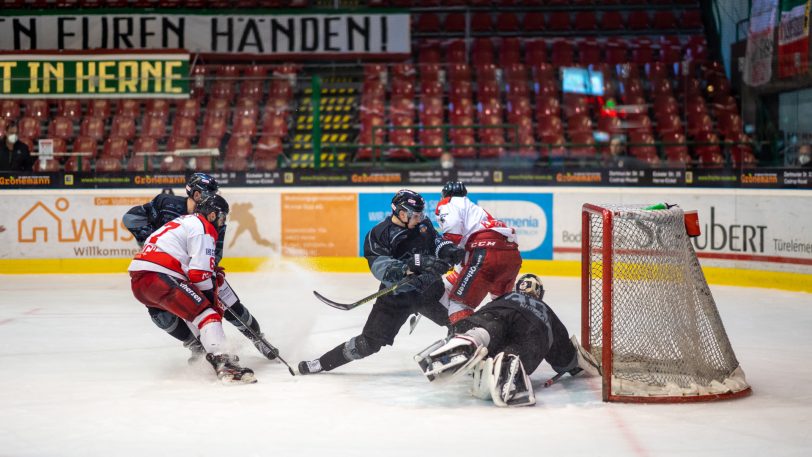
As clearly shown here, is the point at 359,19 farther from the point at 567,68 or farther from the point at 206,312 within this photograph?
the point at 206,312

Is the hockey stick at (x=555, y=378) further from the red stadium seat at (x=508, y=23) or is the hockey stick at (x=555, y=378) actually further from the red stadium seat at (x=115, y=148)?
the red stadium seat at (x=508, y=23)

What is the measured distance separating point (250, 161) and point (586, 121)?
4.38 metres

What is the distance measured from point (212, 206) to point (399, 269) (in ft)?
4.15

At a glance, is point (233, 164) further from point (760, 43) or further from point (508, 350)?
point (508, 350)

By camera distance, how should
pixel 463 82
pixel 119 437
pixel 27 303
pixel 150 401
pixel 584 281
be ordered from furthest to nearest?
1. pixel 463 82
2. pixel 27 303
3. pixel 584 281
4. pixel 150 401
5. pixel 119 437

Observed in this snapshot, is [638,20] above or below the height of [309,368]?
above

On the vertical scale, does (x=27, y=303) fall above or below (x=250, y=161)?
below

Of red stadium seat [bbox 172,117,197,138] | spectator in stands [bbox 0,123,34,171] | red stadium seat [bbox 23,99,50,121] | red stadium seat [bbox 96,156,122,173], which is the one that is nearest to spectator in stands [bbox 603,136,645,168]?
red stadium seat [bbox 172,117,197,138]

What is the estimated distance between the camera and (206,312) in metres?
6.12

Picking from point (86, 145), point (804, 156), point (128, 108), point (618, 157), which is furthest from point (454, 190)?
point (86, 145)

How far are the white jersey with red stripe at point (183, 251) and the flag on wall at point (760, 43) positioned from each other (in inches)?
316

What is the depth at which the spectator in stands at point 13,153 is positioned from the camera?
1248 centimetres

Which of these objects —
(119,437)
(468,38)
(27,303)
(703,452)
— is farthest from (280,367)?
(468,38)

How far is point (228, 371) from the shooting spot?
612 centimetres
